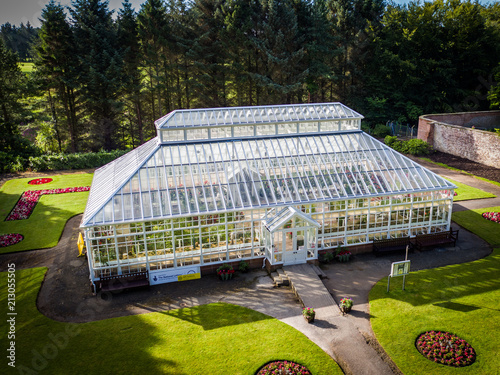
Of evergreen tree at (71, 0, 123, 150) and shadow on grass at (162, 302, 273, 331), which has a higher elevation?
evergreen tree at (71, 0, 123, 150)

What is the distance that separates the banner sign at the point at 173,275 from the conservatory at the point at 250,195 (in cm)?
6

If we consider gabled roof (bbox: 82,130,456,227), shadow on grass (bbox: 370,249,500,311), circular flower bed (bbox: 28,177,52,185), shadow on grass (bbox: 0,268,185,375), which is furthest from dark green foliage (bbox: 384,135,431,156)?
circular flower bed (bbox: 28,177,52,185)

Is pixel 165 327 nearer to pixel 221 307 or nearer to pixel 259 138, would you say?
pixel 221 307

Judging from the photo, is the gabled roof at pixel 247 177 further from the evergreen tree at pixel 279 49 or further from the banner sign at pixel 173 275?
the evergreen tree at pixel 279 49

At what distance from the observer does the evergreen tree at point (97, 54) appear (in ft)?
139

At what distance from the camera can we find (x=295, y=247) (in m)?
20.8

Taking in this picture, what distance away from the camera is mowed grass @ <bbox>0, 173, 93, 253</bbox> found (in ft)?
82.5

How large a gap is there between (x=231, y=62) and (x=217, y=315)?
37289 mm

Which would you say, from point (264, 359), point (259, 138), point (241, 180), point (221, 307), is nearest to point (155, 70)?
point (259, 138)

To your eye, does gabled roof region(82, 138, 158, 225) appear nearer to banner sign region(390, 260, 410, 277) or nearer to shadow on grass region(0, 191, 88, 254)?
shadow on grass region(0, 191, 88, 254)

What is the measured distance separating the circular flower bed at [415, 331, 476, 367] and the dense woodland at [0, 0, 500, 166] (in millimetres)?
36223

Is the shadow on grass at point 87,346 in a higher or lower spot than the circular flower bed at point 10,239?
lower

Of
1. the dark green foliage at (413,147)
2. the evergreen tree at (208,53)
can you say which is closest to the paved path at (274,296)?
the dark green foliage at (413,147)

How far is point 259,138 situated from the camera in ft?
80.0
